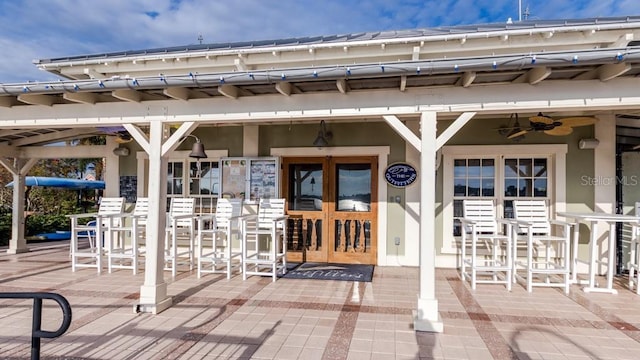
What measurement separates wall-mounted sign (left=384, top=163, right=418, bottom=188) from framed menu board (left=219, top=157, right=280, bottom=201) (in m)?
1.93

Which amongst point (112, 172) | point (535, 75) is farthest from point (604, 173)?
point (112, 172)

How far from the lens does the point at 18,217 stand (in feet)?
25.6

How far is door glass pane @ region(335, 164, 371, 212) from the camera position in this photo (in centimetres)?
636

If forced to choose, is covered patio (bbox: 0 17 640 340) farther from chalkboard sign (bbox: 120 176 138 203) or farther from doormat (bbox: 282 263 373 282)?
→ doormat (bbox: 282 263 373 282)

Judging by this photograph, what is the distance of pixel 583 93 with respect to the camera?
10.8ft

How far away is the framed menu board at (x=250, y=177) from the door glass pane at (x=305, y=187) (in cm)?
30

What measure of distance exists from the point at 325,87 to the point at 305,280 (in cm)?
282

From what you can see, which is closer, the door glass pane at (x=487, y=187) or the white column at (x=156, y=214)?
the white column at (x=156, y=214)

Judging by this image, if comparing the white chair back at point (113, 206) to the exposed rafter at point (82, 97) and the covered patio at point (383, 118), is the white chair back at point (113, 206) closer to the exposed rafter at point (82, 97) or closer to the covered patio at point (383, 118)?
the covered patio at point (383, 118)

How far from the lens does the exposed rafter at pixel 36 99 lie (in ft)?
13.2

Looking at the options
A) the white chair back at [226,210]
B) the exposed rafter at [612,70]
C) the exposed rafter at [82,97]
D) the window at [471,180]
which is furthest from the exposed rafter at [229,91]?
the window at [471,180]

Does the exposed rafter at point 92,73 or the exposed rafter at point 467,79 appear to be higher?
the exposed rafter at point 92,73

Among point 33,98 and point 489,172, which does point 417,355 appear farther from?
point 33,98

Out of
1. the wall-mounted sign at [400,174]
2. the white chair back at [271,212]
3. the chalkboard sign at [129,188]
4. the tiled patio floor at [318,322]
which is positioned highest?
the wall-mounted sign at [400,174]
